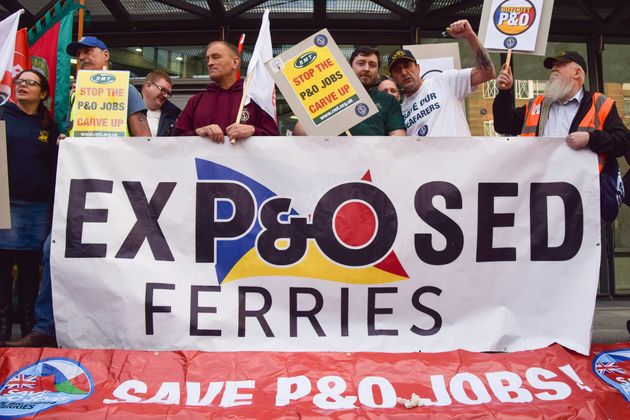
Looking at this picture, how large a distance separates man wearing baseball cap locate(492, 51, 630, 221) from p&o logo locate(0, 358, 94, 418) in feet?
10.1

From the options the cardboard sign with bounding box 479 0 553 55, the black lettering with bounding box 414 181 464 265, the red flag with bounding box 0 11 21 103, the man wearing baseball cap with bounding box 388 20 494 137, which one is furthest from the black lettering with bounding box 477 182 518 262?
the red flag with bounding box 0 11 21 103

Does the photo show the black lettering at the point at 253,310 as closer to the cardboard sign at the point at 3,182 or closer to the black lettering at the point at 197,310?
the black lettering at the point at 197,310

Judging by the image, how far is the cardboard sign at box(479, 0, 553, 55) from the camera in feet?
12.0

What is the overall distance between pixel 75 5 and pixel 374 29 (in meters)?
3.54

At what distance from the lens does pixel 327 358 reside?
2949 millimetres

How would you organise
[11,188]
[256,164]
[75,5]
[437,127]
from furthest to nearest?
[75,5] < [437,127] < [11,188] < [256,164]

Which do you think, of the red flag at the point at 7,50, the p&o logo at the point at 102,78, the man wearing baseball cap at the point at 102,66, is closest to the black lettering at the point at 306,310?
the man wearing baseball cap at the point at 102,66

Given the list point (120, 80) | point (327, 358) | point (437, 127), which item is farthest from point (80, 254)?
point (437, 127)

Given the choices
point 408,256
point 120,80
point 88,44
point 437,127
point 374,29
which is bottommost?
point 408,256

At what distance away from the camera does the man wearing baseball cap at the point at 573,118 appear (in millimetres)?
3234

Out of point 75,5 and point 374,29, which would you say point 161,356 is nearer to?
point 75,5

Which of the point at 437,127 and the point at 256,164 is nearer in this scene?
the point at 256,164

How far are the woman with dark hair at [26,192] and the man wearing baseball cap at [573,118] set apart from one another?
312 centimetres

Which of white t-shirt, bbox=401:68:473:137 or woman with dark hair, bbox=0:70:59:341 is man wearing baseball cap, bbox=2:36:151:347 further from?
white t-shirt, bbox=401:68:473:137
